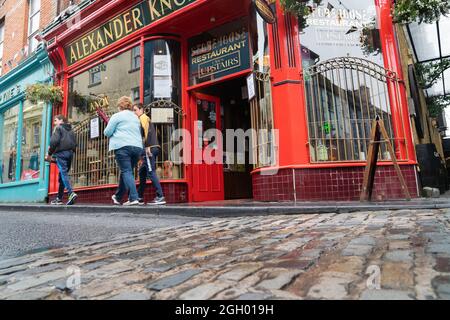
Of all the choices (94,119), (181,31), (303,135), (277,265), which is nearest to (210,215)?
(303,135)

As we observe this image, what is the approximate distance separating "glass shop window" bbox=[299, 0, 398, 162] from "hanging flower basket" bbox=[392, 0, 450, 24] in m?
0.48

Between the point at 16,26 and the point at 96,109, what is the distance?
287 inches

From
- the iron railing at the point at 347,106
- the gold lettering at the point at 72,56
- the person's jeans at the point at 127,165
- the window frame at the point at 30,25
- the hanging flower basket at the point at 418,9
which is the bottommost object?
the person's jeans at the point at 127,165

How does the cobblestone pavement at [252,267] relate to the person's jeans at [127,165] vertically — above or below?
below

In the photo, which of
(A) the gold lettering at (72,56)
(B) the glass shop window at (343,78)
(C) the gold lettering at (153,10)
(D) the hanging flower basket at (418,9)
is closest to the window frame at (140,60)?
(C) the gold lettering at (153,10)

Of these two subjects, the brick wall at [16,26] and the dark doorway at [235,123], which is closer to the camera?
the dark doorway at [235,123]

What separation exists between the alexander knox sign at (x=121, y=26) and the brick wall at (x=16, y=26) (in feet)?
9.68

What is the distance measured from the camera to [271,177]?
20.8ft

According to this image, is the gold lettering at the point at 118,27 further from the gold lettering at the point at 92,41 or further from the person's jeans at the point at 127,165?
the person's jeans at the point at 127,165

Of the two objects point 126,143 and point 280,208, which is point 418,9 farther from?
point 126,143

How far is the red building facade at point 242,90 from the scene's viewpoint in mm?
6230

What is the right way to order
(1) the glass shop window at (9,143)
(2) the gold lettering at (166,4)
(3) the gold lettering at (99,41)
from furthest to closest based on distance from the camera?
(1) the glass shop window at (9,143), (3) the gold lettering at (99,41), (2) the gold lettering at (166,4)

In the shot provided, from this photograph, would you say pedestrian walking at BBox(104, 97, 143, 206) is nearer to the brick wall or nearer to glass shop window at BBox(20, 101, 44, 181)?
glass shop window at BBox(20, 101, 44, 181)

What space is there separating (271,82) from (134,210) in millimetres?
3303
